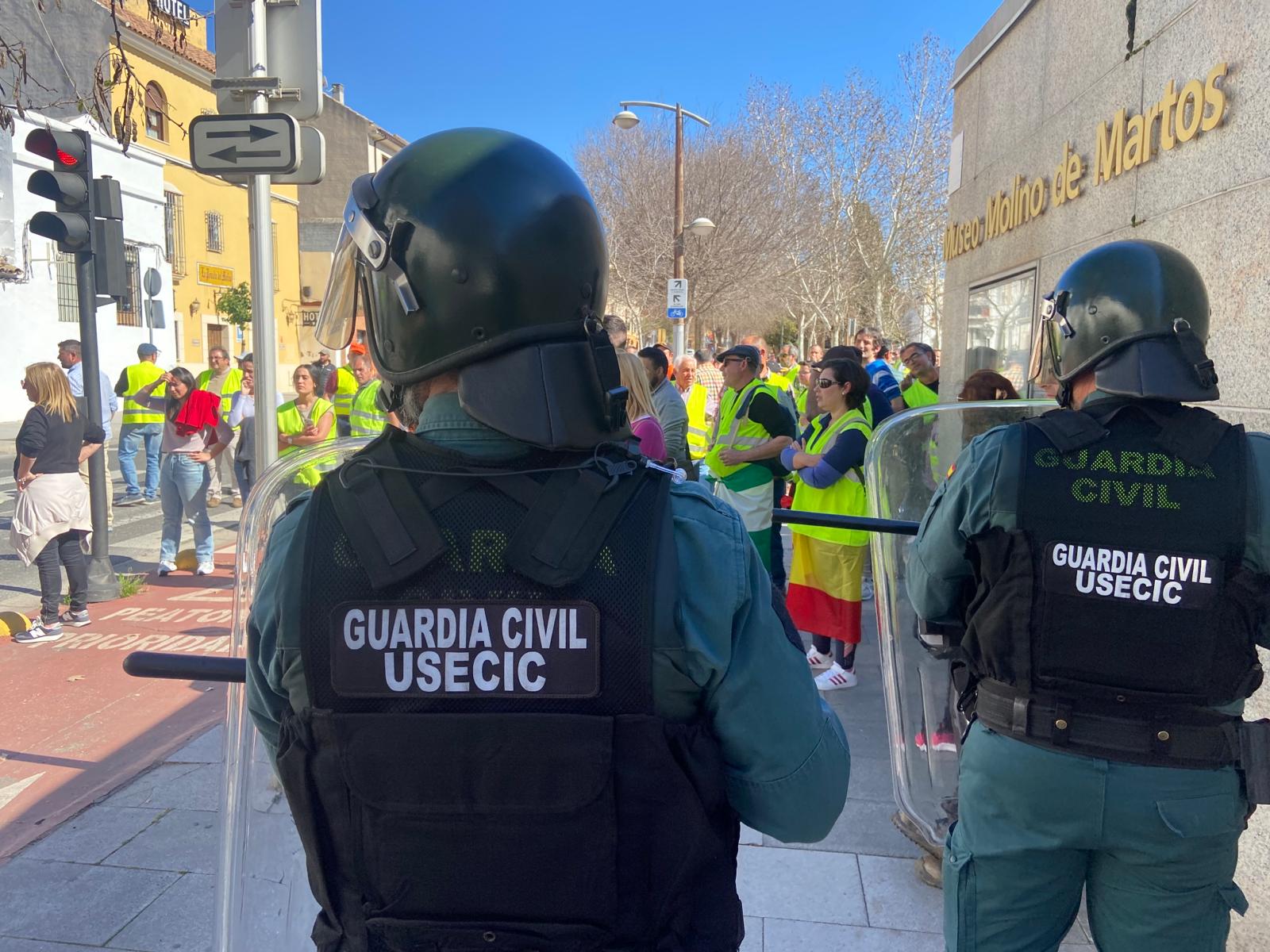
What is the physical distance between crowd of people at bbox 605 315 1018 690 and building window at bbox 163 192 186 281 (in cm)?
2684

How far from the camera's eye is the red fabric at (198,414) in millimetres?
8172

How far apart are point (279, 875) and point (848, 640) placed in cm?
376

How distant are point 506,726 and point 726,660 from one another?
11.6 inches

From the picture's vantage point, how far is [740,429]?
6.33 meters

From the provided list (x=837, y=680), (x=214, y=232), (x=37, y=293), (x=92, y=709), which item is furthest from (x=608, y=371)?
(x=214, y=232)

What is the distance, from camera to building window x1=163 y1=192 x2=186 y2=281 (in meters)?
28.9

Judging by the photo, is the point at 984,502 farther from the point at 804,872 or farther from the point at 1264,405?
the point at 804,872

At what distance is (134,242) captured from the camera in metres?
26.0

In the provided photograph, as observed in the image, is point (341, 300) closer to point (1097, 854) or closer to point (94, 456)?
point (1097, 854)

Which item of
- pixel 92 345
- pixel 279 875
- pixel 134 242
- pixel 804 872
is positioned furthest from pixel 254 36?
pixel 134 242

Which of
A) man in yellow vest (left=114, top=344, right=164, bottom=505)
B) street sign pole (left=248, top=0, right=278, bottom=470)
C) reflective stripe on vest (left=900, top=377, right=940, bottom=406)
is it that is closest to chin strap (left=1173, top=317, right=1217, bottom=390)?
street sign pole (left=248, top=0, right=278, bottom=470)

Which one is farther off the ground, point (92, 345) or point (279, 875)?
point (92, 345)

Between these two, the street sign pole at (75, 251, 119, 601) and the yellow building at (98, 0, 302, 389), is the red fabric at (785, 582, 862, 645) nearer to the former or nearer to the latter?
the street sign pole at (75, 251, 119, 601)

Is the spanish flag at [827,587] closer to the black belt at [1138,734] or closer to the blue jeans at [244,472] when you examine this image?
the black belt at [1138,734]
